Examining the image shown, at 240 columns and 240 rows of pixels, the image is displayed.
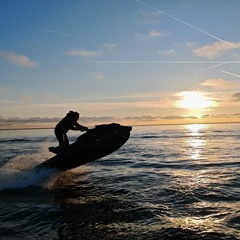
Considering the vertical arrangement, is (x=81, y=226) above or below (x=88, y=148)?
below

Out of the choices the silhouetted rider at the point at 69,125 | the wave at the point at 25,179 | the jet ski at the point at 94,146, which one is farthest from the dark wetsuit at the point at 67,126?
the wave at the point at 25,179

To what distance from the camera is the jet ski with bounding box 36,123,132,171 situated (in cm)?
1509

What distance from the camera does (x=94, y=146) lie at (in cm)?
1506

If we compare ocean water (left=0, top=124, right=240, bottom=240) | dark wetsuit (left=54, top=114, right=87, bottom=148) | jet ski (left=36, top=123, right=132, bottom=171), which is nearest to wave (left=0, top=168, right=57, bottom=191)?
ocean water (left=0, top=124, right=240, bottom=240)

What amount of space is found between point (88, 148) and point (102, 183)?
2170 mm

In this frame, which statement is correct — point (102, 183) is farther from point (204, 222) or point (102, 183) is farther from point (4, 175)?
point (204, 222)

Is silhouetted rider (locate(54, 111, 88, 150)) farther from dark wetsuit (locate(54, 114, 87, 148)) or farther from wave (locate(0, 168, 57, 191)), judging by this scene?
wave (locate(0, 168, 57, 191))

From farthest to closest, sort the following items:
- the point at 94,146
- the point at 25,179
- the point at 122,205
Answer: the point at 25,179 < the point at 94,146 < the point at 122,205

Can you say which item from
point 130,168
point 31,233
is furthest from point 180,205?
point 130,168

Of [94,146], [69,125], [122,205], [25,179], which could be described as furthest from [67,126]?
[122,205]

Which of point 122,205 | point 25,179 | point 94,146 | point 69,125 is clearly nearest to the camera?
point 122,205

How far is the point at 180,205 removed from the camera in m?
10.8

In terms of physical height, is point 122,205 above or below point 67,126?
below

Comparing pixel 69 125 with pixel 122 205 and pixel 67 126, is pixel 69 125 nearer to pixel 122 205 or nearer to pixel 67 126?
pixel 67 126
